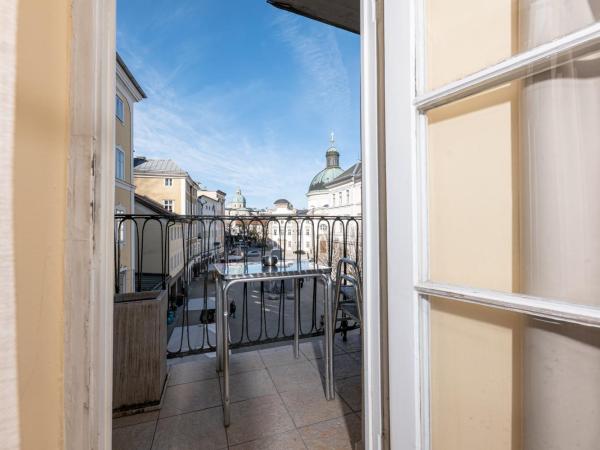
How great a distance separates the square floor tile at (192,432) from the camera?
1466 mm

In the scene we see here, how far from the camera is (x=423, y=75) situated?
745 millimetres

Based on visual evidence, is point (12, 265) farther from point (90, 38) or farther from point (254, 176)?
point (254, 176)

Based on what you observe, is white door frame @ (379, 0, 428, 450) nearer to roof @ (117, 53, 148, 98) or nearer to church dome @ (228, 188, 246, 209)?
roof @ (117, 53, 148, 98)

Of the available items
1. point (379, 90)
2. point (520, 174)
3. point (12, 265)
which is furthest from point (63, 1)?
point (520, 174)

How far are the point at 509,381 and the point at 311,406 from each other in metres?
1.49

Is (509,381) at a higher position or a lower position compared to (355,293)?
higher

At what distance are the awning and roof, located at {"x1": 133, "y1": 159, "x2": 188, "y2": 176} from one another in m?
27.6

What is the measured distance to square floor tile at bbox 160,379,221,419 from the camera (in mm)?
1747

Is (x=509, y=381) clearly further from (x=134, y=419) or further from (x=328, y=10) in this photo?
(x=328, y=10)

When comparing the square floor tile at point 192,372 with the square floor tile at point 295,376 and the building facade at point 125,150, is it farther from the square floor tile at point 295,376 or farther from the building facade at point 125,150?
the building facade at point 125,150

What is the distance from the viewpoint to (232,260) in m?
2.81

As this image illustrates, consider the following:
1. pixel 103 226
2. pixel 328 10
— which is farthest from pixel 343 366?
pixel 328 10

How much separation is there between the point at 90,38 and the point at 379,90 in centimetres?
88

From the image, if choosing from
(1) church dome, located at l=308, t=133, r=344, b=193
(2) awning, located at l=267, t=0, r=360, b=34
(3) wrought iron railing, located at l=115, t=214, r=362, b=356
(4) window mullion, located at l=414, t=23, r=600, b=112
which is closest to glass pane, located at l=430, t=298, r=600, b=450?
(4) window mullion, located at l=414, t=23, r=600, b=112
